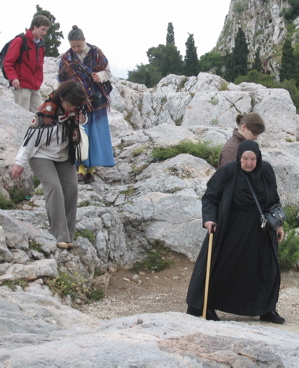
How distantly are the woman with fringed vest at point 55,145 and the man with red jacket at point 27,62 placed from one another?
3.16 meters

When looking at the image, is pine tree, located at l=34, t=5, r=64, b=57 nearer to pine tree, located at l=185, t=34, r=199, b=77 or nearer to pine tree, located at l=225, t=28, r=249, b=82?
pine tree, located at l=225, t=28, r=249, b=82

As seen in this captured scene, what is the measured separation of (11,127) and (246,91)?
936 centimetres

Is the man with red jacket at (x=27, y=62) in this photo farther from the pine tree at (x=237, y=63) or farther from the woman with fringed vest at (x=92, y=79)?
the pine tree at (x=237, y=63)

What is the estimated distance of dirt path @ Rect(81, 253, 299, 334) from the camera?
5.60 meters

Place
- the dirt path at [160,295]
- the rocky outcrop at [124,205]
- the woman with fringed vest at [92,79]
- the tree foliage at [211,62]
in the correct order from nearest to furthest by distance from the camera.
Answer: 1. the dirt path at [160,295]
2. the rocky outcrop at [124,205]
3. the woman with fringed vest at [92,79]
4. the tree foliage at [211,62]

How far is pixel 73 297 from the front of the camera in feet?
18.6

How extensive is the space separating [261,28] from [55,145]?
84.3m

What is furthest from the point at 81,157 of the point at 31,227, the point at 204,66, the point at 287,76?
the point at 204,66

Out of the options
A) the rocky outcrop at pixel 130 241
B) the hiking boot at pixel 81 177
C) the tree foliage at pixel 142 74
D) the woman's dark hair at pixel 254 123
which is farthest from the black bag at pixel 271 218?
the tree foliage at pixel 142 74

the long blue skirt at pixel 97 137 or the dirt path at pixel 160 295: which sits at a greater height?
the long blue skirt at pixel 97 137

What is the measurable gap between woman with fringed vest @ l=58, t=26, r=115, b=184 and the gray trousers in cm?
230

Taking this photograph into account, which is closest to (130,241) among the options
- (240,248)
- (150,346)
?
(240,248)

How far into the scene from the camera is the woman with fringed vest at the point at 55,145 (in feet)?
19.0

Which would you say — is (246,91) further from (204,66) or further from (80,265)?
(204,66)
